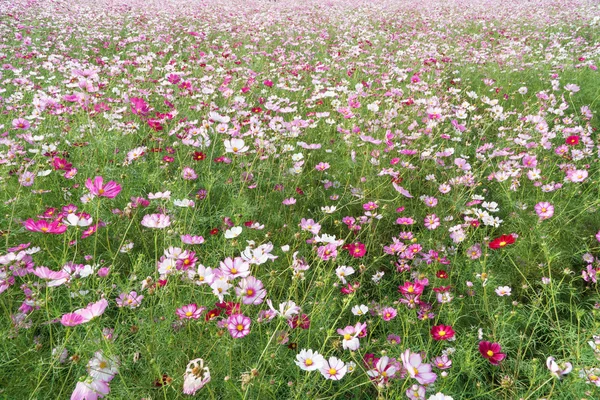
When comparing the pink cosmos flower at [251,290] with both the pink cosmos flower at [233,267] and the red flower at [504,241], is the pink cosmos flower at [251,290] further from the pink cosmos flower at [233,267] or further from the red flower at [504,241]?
the red flower at [504,241]

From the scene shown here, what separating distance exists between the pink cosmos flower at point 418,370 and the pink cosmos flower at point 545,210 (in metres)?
1.15

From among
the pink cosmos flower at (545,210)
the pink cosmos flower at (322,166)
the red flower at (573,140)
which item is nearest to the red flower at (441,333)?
the pink cosmos flower at (545,210)

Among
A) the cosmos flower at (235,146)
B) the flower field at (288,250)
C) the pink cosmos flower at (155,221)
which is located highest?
the cosmos flower at (235,146)

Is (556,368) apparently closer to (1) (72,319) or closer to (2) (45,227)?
(1) (72,319)

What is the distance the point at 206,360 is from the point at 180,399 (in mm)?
117

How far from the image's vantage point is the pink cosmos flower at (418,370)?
970mm

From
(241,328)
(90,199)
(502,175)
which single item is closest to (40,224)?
(90,199)

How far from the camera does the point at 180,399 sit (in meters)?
1.07

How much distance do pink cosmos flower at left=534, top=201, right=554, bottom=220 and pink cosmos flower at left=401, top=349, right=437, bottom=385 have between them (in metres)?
1.15

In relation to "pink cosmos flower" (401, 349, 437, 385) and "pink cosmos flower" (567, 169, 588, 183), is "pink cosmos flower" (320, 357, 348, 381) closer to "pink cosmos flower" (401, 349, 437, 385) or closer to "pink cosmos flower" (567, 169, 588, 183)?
"pink cosmos flower" (401, 349, 437, 385)

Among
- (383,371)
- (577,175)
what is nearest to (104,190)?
(383,371)

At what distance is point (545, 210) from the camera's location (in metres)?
1.84

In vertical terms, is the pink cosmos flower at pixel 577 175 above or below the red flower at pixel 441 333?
above

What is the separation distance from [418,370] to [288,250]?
2.56ft
